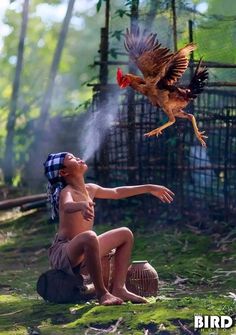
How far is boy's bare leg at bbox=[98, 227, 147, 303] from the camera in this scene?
6.62 m

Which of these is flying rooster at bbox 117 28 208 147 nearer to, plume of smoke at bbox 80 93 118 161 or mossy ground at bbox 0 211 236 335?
mossy ground at bbox 0 211 236 335

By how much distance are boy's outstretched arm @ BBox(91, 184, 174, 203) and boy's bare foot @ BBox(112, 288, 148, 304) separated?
75 centimetres

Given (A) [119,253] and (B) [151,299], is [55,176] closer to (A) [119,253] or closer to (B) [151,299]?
(A) [119,253]

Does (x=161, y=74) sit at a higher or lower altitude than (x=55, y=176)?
higher

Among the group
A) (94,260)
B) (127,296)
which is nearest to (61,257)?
(94,260)

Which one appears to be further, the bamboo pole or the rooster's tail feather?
the bamboo pole

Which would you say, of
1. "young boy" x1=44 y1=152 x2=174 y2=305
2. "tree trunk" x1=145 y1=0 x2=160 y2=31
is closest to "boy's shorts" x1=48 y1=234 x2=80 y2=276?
"young boy" x1=44 y1=152 x2=174 y2=305

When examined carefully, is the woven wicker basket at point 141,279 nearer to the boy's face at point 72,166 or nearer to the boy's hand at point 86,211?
the boy's face at point 72,166

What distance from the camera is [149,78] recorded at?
6.35 m

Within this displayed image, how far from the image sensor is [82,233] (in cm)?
656

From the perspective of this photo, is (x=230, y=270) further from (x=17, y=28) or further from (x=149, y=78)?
(x=17, y=28)

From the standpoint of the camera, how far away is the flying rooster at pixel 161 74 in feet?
20.5

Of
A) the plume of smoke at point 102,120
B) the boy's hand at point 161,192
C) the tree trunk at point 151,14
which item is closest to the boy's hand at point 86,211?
the boy's hand at point 161,192

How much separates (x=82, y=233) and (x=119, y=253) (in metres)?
0.37
